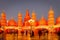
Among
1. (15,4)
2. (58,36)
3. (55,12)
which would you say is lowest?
(58,36)

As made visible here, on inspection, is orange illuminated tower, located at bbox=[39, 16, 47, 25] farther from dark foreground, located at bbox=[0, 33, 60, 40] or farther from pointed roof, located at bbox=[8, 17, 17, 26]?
pointed roof, located at bbox=[8, 17, 17, 26]

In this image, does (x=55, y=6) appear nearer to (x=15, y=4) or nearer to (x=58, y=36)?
(x=58, y=36)

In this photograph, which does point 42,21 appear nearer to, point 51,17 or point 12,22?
point 51,17

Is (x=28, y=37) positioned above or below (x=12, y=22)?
below

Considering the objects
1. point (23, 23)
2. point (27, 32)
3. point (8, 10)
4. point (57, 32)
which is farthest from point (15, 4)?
point (57, 32)

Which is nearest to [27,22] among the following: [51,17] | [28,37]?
[28,37]

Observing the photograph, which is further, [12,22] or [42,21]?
[12,22]

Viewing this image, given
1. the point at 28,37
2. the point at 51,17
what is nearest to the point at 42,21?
the point at 51,17

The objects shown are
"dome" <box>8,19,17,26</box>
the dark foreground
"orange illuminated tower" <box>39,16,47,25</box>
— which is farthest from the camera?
"dome" <box>8,19,17,26</box>

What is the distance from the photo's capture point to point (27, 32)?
7.94ft

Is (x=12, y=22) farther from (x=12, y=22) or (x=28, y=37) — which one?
(x=28, y=37)

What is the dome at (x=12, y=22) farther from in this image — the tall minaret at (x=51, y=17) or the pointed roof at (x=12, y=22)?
the tall minaret at (x=51, y=17)

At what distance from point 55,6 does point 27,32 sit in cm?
A: 62

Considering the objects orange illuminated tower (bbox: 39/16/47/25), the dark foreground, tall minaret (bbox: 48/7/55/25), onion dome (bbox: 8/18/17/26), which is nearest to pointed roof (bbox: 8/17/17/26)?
onion dome (bbox: 8/18/17/26)
